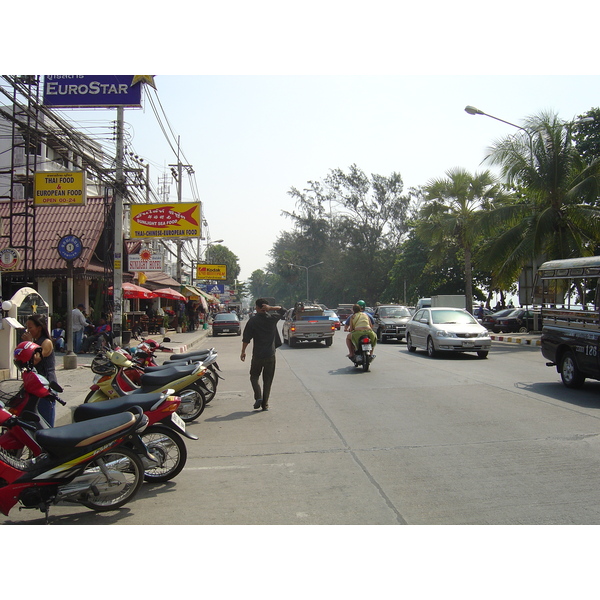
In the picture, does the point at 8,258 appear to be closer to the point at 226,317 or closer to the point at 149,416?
the point at 149,416

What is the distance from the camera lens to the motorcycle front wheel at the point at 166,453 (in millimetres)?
6023

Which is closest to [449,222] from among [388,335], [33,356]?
[388,335]

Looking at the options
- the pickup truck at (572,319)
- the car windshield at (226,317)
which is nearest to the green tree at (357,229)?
the car windshield at (226,317)

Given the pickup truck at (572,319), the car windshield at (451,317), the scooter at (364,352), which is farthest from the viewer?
the car windshield at (451,317)

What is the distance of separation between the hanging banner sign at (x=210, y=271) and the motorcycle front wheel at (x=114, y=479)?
2246 inches

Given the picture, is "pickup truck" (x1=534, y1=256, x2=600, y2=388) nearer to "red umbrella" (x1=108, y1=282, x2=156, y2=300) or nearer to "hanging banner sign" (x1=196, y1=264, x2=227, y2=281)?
"red umbrella" (x1=108, y1=282, x2=156, y2=300)

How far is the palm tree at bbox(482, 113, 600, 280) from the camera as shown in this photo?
23.5 meters

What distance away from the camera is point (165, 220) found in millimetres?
24297

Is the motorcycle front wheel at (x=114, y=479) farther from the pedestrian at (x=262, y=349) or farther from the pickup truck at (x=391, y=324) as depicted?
the pickup truck at (x=391, y=324)

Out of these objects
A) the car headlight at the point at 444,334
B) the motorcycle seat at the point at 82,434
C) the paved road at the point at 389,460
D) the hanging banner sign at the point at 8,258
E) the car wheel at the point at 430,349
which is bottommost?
the paved road at the point at 389,460

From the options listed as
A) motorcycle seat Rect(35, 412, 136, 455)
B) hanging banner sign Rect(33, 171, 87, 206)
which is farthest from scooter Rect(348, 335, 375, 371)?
motorcycle seat Rect(35, 412, 136, 455)

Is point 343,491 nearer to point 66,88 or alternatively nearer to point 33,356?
point 33,356

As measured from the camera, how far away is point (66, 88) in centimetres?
1833

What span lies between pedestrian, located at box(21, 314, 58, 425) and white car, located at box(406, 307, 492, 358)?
41.0 ft
